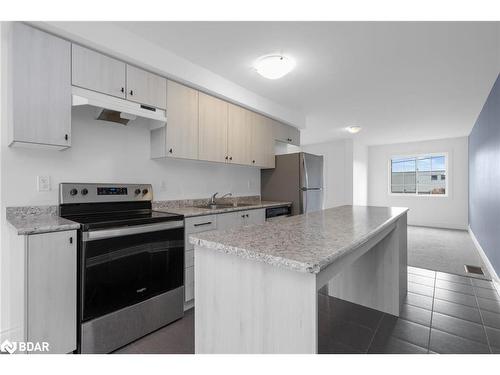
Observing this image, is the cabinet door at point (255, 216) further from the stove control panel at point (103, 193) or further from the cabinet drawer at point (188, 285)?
the stove control panel at point (103, 193)

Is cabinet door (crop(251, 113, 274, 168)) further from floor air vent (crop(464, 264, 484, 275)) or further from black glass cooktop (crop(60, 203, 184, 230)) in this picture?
floor air vent (crop(464, 264, 484, 275))

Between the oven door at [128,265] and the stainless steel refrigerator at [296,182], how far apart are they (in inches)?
78.7

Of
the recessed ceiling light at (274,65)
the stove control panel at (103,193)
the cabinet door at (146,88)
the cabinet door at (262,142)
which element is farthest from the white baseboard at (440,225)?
the cabinet door at (146,88)

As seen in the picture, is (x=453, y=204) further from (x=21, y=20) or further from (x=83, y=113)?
(x=21, y=20)

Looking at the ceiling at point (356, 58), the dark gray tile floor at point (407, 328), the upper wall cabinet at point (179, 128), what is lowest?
the dark gray tile floor at point (407, 328)

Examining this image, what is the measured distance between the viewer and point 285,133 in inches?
164

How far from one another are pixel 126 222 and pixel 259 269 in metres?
1.24

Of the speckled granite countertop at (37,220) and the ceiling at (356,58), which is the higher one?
the ceiling at (356,58)

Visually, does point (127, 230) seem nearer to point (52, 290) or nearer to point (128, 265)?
point (128, 265)

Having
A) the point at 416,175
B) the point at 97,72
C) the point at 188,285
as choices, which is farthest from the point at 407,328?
the point at 416,175

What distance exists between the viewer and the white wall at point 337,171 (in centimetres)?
689

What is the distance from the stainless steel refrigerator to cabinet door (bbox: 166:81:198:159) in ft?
5.29

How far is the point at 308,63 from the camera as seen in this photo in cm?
258

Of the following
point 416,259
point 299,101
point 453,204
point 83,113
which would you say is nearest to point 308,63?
point 299,101
